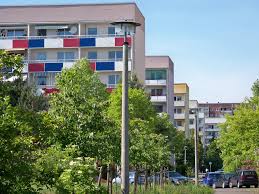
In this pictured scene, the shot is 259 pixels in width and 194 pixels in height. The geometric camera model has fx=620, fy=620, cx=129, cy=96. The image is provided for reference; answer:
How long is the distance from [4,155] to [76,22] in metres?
66.1

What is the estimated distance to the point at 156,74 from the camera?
98.1 metres

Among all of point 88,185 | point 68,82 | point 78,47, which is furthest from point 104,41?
point 88,185

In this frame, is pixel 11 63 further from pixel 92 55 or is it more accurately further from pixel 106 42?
pixel 92 55

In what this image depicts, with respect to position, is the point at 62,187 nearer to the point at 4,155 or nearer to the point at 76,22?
the point at 4,155

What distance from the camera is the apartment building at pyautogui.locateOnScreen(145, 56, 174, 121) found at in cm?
9469

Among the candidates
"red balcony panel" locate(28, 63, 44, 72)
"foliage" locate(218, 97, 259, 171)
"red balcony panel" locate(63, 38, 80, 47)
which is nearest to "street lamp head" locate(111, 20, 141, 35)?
"foliage" locate(218, 97, 259, 171)

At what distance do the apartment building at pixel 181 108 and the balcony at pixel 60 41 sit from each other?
50.7 metres

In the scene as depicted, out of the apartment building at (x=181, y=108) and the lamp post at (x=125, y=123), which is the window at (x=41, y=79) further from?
the lamp post at (x=125, y=123)

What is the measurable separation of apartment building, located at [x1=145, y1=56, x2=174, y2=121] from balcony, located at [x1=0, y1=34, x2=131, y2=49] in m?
21.7

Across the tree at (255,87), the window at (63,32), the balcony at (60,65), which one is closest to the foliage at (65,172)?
the tree at (255,87)

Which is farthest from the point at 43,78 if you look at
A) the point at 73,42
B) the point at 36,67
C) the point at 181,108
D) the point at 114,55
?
the point at 181,108

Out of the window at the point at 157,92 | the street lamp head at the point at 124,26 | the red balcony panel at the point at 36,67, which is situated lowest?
the street lamp head at the point at 124,26

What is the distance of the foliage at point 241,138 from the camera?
43.5 m

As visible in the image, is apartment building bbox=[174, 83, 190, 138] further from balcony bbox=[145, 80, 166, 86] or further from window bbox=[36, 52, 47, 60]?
window bbox=[36, 52, 47, 60]
